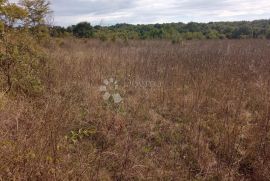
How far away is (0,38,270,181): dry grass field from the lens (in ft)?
9.10

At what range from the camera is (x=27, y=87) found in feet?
14.7

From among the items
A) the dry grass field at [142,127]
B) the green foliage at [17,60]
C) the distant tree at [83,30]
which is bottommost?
the dry grass field at [142,127]

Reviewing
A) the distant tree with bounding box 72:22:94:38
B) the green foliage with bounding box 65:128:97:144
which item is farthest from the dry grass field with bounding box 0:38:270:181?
the distant tree with bounding box 72:22:94:38

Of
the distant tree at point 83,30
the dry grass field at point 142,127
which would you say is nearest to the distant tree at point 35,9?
the dry grass field at point 142,127

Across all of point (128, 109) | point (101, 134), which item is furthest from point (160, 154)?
point (128, 109)

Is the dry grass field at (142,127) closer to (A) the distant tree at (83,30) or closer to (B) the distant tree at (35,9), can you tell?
(B) the distant tree at (35,9)

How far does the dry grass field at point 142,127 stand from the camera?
9.10 ft

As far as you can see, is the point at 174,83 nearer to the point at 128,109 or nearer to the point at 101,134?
the point at 128,109

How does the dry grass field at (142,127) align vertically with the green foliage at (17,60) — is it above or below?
below

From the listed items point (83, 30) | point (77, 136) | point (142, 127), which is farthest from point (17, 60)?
point (83, 30)

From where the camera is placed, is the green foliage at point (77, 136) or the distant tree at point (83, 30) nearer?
the green foliage at point (77, 136)

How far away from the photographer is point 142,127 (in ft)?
13.6

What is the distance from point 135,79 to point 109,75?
613 millimetres

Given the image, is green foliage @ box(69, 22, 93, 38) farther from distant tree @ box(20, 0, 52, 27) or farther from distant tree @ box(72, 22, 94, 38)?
distant tree @ box(20, 0, 52, 27)
